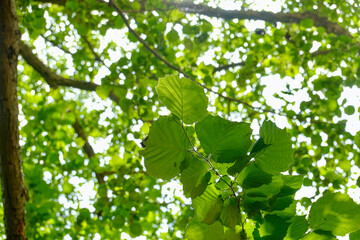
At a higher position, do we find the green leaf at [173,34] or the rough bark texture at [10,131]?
the green leaf at [173,34]

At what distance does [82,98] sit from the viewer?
654cm

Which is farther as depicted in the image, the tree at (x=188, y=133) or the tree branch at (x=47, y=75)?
the tree branch at (x=47, y=75)

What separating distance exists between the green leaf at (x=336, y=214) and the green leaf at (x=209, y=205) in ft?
0.58

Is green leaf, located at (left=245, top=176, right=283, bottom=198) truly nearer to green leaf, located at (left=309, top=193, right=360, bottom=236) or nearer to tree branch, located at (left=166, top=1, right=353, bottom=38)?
green leaf, located at (left=309, top=193, right=360, bottom=236)

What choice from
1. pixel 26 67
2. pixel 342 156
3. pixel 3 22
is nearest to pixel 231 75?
pixel 342 156

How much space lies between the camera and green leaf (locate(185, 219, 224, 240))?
0.59 meters

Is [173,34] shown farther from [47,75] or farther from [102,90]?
[47,75]

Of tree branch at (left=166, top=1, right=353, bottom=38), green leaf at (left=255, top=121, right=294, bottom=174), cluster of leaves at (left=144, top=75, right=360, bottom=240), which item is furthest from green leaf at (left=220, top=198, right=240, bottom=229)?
tree branch at (left=166, top=1, right=353, bottom=38)

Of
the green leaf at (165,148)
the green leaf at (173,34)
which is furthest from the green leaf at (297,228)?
the green leaf at (173,34)

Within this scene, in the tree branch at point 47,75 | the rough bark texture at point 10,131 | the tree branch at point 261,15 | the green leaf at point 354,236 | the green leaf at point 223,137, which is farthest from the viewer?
the tree branch at point 47,75

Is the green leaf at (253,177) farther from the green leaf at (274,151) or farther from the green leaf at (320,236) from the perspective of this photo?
the green leaf at (320,236)

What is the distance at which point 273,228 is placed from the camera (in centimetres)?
57

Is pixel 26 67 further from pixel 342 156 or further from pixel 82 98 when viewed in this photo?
pixel 342 156

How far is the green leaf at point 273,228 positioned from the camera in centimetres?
56
